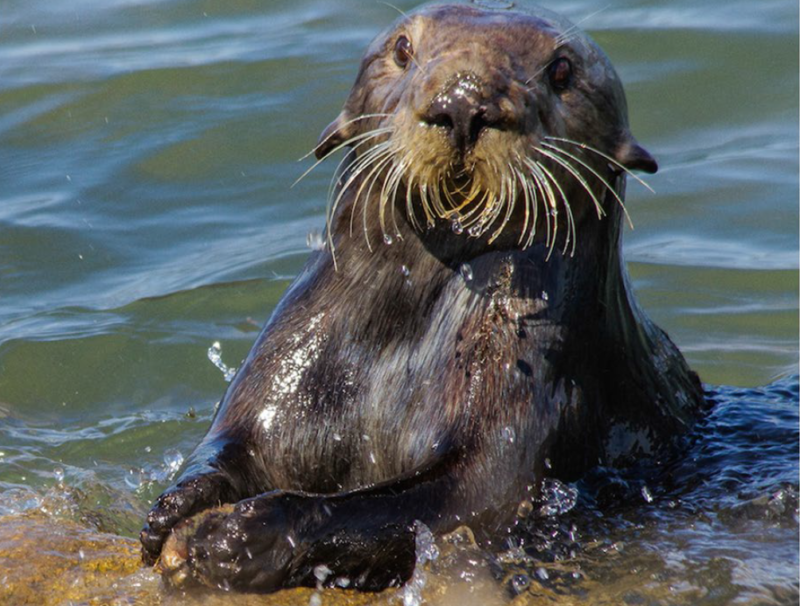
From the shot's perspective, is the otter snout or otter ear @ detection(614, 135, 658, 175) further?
otter ear @ detection(614, 135, 658, 175)

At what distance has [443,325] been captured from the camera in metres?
4.70

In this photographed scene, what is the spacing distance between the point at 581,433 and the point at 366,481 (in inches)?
30.9

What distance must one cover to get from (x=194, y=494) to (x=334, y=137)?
1.40m

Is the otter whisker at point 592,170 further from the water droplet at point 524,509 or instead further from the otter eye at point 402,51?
the water droplet at point 524,509

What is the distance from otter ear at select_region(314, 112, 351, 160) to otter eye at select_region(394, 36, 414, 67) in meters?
0.31

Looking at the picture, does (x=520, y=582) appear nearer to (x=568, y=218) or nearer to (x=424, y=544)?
(x=424, y=544)

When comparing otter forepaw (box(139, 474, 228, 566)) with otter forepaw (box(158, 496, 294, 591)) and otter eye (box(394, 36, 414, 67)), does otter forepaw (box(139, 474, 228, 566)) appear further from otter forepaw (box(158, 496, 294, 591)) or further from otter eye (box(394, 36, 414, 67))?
otter eye (box(394, 36, 414, 67))

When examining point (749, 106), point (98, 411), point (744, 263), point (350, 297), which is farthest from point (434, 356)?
point (749, 106)

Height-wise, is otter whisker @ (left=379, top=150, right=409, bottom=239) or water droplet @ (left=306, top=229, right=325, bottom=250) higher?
otter whisker @ (left=379, top=150, right=409, bottom=239)

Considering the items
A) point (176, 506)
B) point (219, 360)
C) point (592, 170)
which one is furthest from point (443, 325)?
point (219, 360)

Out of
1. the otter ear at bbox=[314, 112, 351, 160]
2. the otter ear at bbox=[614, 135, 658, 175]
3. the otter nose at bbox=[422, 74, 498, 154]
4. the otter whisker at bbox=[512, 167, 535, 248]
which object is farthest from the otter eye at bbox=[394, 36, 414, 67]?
the otter ear at bbox=[614, 135, 658, 175]

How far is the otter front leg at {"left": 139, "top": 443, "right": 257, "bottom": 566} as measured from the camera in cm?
408

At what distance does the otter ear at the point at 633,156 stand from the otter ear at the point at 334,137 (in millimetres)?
966

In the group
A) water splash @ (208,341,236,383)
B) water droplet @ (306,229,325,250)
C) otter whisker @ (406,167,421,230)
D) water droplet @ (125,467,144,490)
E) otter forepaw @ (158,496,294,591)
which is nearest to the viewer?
otter forepaw @ (158,496,294,591)
